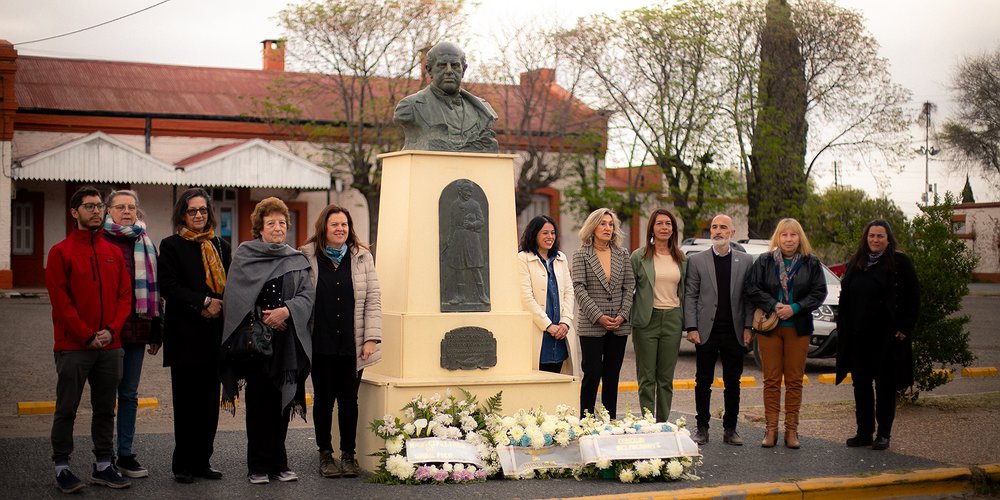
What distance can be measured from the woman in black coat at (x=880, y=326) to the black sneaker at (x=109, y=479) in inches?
231

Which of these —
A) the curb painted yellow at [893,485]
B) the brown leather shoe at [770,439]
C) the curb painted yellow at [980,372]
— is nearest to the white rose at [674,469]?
the curb painted yellow at [893,485]

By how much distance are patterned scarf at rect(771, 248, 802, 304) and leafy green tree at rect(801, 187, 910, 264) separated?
2.78m

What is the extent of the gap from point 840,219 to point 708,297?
26.1m

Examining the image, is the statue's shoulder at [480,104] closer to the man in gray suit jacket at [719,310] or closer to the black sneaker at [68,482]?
the man in gray suit jacket at [719,310]

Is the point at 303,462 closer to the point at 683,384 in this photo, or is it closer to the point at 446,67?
the point at 446,67

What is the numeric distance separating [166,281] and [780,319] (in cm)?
492

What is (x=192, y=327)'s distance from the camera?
25.3 feet

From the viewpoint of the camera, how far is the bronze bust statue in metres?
8.78

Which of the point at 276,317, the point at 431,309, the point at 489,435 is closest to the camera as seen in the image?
the point at 276,317

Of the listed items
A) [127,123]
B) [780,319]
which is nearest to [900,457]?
[780,319]

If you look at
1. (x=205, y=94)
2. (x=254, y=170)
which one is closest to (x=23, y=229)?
(x=205, y=94)

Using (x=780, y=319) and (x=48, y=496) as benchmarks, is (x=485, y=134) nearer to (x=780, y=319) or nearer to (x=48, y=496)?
(x=780, y=319)

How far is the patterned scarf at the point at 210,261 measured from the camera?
7.84 metres

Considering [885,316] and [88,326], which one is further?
[885,316]
